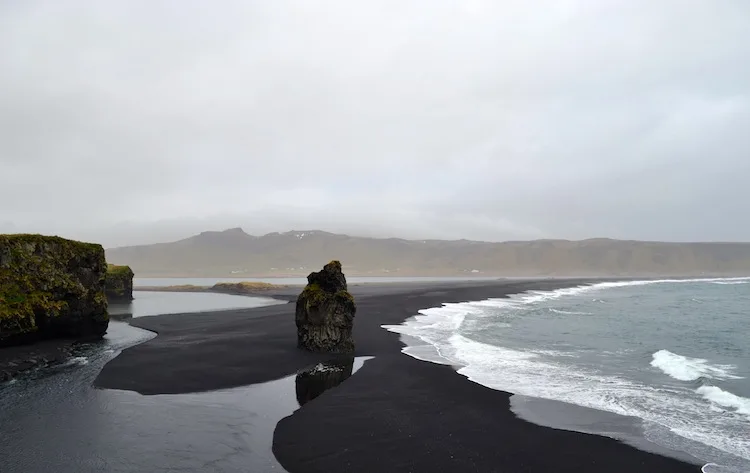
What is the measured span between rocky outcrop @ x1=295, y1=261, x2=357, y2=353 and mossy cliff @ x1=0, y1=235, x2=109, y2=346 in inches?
552

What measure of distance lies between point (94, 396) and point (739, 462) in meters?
19.3

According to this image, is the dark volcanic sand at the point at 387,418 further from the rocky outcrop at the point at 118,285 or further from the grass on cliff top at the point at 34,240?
the rocky outcrop at the point at 118,285

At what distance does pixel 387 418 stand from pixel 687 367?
16540 mm

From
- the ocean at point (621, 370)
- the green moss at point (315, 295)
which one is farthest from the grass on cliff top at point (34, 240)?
the ocean at point (621, 370)

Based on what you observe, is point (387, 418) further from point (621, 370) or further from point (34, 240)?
point (34, 240)

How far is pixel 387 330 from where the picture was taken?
3062 cm

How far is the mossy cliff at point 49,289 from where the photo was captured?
21.5 m

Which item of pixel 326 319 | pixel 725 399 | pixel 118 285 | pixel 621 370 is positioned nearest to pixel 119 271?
pixel 118 285

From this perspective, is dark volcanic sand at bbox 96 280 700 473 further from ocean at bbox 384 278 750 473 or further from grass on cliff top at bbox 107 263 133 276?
grass on cliff top at bbox 107 263 133 276

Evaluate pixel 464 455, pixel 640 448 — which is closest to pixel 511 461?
pixel 464 455

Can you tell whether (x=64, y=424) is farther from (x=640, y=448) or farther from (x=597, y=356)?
(x=597, y=356)

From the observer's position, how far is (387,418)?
1277cm

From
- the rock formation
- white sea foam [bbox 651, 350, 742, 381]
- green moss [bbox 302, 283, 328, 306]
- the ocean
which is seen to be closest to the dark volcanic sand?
the rock formation

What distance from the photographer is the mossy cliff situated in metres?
21.5
